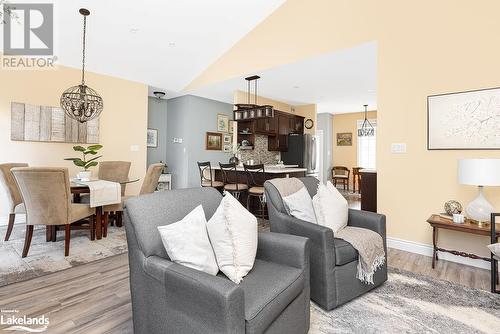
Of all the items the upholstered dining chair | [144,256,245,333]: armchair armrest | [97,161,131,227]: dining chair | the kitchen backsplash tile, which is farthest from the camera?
the kitchen backsplash tile

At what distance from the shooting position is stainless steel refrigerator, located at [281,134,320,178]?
7.09 metres

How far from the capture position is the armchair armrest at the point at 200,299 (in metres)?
1.05

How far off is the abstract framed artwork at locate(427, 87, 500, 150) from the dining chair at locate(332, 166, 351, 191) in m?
5.60

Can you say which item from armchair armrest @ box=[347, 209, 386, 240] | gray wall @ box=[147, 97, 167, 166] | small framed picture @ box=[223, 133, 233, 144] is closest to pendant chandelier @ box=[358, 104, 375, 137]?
small framed picture @ box=[223, 133, 233, 144]

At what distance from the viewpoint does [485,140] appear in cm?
268

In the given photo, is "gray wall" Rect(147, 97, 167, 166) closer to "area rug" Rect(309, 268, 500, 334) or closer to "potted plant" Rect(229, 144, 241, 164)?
"potted plant" Rect(229, 144, 241, 164)

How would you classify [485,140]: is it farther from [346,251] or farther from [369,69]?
[369,69]

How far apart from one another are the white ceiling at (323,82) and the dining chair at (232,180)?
5.85ft

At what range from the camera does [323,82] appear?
5.44 metres

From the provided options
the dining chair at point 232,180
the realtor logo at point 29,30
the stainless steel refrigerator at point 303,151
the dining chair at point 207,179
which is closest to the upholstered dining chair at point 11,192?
the realtor logo at point 29,30

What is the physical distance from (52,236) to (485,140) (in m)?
5.07

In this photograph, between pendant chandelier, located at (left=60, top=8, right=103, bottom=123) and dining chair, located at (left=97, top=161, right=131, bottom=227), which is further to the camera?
dining chair, located at (left=97, top=161, right=131, bottom=227)

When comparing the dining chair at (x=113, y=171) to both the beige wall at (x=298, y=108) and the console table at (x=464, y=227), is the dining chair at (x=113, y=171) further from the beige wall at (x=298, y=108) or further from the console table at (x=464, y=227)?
the console table at (x=464, y=227)

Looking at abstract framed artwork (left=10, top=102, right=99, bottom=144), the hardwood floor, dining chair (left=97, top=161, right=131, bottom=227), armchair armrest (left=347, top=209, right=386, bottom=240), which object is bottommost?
the hardwood floor
